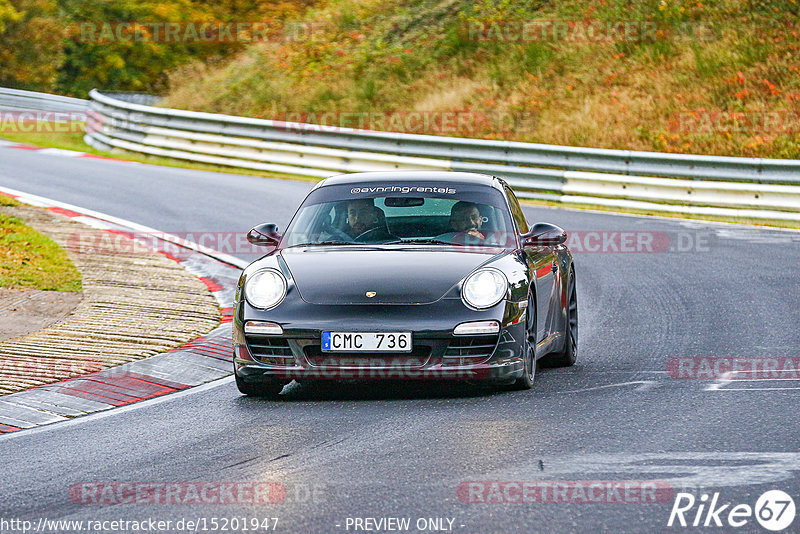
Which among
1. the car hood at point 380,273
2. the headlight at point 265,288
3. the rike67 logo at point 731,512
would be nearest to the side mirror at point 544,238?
the car hood at point 380,273

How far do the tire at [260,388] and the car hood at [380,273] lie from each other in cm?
66

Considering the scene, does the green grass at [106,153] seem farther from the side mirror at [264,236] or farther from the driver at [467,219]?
the driver at [467,219]

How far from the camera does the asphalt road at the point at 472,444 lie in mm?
5141

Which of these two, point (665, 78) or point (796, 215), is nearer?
point (796, 215)

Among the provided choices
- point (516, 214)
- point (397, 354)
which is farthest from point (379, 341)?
point (516, 214)

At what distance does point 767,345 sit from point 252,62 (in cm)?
2668

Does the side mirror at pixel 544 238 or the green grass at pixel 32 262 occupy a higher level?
the side mirror at pixel 544 238

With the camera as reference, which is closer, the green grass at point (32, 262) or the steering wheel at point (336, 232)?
the steering wheel at point (336, 232)

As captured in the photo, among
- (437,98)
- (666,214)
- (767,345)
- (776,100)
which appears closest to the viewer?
(767,345)

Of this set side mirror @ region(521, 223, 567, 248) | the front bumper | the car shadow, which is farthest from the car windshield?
the front bumper

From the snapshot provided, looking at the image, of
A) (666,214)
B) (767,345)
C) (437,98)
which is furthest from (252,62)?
(767,345)

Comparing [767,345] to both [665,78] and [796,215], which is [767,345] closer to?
[796,215]

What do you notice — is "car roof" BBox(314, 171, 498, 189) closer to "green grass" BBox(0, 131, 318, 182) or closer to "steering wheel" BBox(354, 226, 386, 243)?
"steering wheel" BBox(354, 226, 386, 243)

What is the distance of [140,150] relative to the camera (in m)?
26.6
